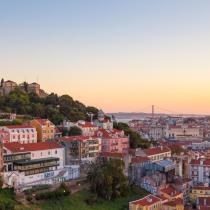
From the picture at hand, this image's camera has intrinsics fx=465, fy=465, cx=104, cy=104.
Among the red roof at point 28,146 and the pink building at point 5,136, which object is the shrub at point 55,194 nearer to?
the red roof at point 28,146

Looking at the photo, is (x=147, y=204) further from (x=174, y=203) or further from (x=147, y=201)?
(x=174, y=203)

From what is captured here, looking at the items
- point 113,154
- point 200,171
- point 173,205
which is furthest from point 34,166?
point 200,171

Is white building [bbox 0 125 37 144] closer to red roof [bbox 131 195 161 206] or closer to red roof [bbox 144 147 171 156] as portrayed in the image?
red roof [bbox 144 147 171 156]

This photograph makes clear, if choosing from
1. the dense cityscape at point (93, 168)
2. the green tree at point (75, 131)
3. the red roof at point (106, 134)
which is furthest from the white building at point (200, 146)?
the green tree at point (75, 131)

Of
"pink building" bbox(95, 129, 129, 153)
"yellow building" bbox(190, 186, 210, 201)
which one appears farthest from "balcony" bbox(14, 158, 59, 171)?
"yellow building" bbox(190, 186, 210, 201)

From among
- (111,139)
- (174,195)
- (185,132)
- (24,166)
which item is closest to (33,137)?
(111,139)

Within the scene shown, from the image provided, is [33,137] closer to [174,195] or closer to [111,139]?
[111,139]
